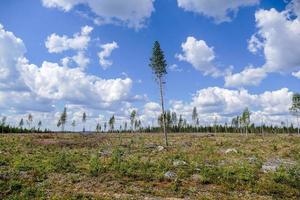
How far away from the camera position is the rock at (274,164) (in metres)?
25.0

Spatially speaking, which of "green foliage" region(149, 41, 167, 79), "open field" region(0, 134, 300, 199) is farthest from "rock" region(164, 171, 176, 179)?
"green foliage" region(149, 41, 167, 79)

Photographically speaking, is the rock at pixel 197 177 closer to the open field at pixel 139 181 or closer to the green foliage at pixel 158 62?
the open field at pixel 139 181

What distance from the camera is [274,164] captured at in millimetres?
28016

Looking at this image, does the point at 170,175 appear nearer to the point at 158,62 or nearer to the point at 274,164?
the point at 274,164

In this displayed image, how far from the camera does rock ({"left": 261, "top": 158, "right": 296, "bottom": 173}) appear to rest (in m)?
25.0

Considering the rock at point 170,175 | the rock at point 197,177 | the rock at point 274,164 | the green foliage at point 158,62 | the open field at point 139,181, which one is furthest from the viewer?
the green foliage at point 158,62

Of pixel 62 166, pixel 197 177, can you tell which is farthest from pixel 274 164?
pixel 62 166

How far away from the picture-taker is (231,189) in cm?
1905

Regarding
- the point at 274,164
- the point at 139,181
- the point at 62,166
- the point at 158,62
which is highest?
the point at 158,62

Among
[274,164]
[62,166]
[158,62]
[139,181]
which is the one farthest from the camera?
[158,62]

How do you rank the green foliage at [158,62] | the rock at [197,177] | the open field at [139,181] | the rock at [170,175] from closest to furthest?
the open field at [139,181] < the rock at [197,177] < the rock at [170,175] < the green foliage at [158,62]

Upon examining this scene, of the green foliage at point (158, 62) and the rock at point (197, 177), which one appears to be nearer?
the rock at point (197, 177)

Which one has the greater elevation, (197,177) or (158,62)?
(158,62)

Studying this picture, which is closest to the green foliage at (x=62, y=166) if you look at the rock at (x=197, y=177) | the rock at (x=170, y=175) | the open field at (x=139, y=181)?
the open field at (x=139, y=181)
